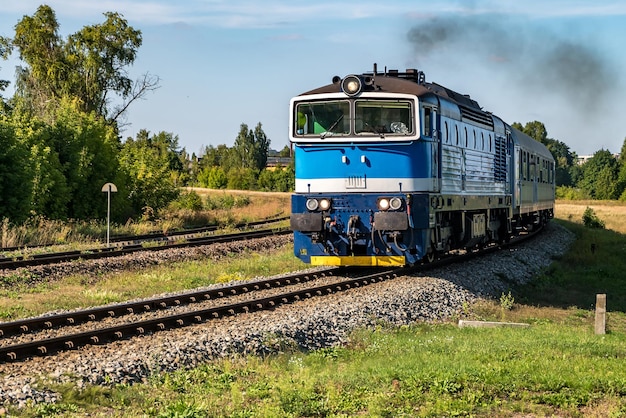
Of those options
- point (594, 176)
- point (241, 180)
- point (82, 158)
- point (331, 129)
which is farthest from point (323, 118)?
point (594, 176)

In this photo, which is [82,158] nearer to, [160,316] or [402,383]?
[160,316]

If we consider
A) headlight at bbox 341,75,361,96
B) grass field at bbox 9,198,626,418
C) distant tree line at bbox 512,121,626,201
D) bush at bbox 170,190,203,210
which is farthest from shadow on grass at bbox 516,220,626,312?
distant tree line at bbox 512,121,626,201

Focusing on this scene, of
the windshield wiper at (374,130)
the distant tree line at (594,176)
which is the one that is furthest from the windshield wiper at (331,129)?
the distant tree line at (594,176)

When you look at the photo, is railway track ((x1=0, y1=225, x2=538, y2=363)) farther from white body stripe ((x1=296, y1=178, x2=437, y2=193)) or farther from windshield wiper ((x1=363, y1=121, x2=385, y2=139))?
windshield wiper ((x1=363, y1=121, x2=385, y2=139))

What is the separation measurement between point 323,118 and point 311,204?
1.74 m

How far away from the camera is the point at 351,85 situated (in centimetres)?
1634

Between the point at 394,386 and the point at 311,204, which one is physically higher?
the point at 311,204

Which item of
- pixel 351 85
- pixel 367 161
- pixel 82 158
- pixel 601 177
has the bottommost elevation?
pixel 367 161

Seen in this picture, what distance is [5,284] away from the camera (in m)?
17.0

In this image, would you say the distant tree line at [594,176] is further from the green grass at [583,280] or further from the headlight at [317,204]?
the headlight at [317,204]

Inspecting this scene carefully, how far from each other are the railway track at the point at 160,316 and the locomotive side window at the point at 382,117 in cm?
309

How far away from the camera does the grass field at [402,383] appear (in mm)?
8008

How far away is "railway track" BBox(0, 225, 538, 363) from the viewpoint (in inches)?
409

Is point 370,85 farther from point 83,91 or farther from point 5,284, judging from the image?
point 83,91
